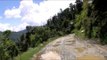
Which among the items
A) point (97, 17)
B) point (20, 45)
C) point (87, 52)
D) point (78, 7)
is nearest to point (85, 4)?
point (97, 17)

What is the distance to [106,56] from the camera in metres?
14.2

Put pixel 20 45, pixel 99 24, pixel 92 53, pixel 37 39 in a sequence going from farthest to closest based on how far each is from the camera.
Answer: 1. pixel 20 45
2. pixel 37 39
3. pixel 99 24
4. pixel 92 53

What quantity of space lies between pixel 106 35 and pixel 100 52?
461 centimetres

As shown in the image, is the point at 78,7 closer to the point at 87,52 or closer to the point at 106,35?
the point at 106,35

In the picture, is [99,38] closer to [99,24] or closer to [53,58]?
[99,24]

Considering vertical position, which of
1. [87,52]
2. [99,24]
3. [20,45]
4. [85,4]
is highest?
[85,4]

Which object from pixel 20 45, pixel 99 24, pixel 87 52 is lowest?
pixel 20 45

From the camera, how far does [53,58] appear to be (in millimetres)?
14555

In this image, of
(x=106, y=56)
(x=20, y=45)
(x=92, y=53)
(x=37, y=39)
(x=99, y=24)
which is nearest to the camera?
(x=106, y=56)

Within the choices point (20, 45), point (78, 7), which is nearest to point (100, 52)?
point (78, 7)

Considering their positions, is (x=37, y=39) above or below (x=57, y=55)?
below

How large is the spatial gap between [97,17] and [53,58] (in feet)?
31.0

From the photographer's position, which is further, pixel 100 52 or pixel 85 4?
pixel 85 4

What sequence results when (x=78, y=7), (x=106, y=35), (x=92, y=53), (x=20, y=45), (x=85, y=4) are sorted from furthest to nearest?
(x=20, y=45) → (x=78, y=7) → (x=85, y=4) → (x=106, y=35) → (x=92, y=53)
